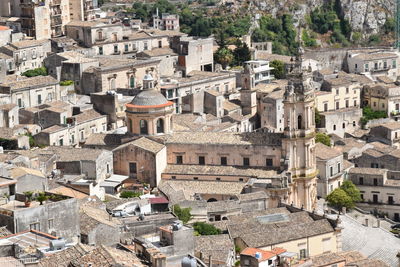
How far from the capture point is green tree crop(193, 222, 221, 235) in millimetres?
50938

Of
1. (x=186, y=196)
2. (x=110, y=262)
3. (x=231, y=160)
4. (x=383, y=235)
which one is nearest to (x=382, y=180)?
(x=383, y=235)

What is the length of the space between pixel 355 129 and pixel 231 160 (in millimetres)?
25324

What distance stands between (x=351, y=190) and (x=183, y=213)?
59.4 ft

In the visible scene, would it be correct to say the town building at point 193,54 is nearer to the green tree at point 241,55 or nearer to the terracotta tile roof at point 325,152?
the green tree at point 241,55

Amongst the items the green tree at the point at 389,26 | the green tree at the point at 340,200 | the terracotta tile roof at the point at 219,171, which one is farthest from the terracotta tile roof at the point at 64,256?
the green tree at the point at 389,26

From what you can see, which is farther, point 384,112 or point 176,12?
point 176,12

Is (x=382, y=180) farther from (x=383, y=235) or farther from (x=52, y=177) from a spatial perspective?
(x=52, y=177)

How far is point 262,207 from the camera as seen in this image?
56375mm

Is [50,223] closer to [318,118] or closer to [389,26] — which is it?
[318,118]

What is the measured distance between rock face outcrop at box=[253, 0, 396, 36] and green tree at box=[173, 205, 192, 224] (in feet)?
264

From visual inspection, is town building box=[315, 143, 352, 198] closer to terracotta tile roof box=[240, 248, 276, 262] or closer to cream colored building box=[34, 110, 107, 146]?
cream colored building box=[34, 110, 107, 146]

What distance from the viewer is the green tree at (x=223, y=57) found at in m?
91.2

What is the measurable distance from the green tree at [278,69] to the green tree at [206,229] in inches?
1530

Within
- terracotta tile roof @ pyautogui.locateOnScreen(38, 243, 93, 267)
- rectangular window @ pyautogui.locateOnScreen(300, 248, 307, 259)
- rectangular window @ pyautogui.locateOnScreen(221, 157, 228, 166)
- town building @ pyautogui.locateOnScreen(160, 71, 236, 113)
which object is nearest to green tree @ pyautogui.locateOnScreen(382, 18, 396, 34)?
town building @ pyautogui.locateOnScreen(160, 71, 236, 113)
